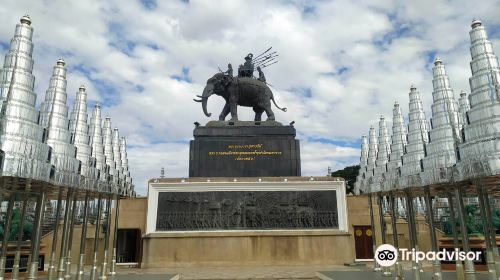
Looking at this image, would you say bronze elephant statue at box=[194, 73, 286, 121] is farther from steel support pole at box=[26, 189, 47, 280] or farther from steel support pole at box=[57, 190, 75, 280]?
steel support pole at box=[26, 189, 47, 280]

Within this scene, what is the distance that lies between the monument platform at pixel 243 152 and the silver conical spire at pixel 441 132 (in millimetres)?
13312

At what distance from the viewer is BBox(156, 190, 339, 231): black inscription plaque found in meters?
20.6

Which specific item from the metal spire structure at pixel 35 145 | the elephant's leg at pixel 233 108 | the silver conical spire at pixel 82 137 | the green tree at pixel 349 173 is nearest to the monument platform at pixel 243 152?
the elephant's leg at pixel 233 108

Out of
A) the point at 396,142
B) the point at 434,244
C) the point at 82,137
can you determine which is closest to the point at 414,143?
the point at 396,142

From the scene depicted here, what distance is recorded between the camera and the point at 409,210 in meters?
12.7

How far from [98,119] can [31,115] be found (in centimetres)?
818

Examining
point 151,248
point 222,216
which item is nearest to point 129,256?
point 151,248

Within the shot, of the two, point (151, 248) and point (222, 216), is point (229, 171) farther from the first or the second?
point (151, 248)

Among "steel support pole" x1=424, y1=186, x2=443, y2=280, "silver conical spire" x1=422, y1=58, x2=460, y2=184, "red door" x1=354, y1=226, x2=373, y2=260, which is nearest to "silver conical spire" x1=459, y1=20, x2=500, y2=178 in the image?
"silver conical spire" x1=422, y1=58, x2=460, y2=184

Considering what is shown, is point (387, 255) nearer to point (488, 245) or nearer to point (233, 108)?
point (488, 245)

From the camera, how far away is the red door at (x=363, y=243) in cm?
2242

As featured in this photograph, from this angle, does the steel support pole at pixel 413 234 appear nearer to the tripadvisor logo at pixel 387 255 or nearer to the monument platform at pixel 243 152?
the tripadvisor logo at pixel 387 255

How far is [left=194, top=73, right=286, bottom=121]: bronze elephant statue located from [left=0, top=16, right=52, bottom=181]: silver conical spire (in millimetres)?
17913

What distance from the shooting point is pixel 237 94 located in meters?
27.9
